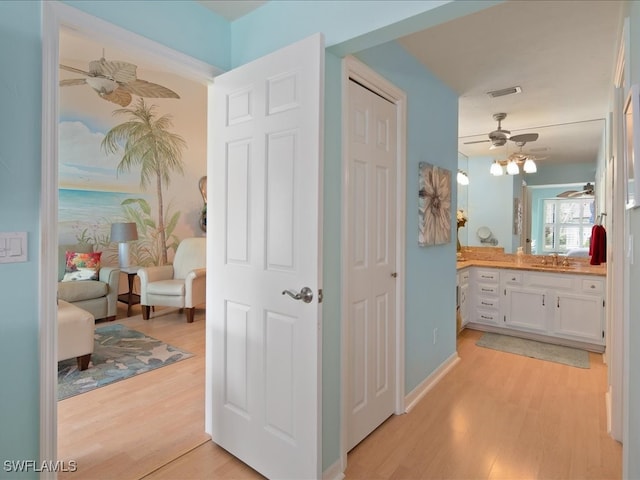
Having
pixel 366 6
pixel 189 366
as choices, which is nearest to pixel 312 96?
A: pixel 366 6

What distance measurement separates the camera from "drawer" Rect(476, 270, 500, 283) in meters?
4.14

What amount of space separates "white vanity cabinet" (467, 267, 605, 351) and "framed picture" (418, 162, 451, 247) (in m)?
1.46

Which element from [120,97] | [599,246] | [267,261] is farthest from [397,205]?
[120,97]

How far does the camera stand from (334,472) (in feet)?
5.93

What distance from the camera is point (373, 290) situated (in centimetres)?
221

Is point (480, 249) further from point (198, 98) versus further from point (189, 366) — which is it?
point (198, 98)

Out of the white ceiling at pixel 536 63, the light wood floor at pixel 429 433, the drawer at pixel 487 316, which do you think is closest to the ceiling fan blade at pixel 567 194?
the white ceiling at pixel 536 63

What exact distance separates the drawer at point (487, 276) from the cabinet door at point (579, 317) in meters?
0.61

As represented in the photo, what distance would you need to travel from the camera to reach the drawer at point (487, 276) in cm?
414

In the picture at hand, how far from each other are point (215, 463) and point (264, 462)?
1.07 feet

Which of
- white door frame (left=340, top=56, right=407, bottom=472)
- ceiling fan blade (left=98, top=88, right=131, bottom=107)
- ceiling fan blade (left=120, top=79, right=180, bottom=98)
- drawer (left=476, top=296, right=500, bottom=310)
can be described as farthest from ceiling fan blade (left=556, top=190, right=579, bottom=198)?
ceiling fan blade (left=98, top=88, right=131, bottom=107)

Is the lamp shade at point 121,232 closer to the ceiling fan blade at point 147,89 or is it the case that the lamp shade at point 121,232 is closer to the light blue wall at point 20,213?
the ceiling fan blade at point 147,89

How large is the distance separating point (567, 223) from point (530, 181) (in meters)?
0.59

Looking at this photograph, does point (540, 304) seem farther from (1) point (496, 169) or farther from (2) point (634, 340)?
(2) point (634, 340)
